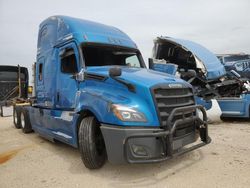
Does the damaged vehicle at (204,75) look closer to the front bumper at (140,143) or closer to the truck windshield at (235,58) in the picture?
the truck windshield at (235,58)

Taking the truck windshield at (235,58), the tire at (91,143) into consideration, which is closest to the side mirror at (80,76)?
the tire at (91,143)

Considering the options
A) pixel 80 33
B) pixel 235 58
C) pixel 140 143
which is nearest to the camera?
pixel 140 143

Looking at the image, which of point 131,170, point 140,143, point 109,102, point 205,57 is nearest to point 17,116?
point 131,170

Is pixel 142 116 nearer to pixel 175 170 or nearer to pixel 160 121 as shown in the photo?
pixel 160 121

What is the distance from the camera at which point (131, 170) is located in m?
4.73

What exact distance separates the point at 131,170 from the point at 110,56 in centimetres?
246

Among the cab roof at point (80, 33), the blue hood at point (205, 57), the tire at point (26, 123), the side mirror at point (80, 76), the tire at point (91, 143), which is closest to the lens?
the tire at point (91, 143)

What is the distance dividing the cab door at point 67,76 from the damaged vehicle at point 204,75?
11.6 ft

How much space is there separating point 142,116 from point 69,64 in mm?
2350

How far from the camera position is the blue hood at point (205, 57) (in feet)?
30.9

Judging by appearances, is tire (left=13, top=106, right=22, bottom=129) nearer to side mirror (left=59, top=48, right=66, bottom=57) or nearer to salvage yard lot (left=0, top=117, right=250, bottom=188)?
salvage yard lot (left=0, top=117, right=250, bottom=188)

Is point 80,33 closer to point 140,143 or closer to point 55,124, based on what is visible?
point 55,124

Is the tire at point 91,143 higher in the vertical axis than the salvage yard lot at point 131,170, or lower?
higher

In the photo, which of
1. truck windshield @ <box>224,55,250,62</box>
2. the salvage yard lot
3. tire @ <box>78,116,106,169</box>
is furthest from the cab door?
truck windshield @ <box>224,55,250,62</box>
